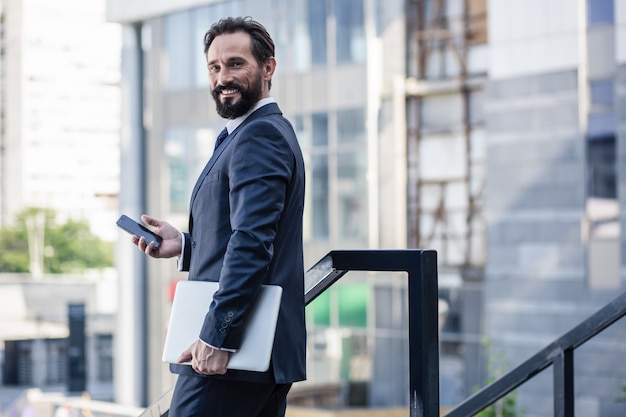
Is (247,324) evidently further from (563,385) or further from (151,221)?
(563,385)

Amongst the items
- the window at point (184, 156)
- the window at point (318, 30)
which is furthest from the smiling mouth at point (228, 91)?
the window at point (184, 156)

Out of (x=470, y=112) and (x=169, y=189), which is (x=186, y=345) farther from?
(x=169, y=189)

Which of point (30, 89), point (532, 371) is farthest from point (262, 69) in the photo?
point (30, 89)

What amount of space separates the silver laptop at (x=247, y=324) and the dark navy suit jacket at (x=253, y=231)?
0.09 feet

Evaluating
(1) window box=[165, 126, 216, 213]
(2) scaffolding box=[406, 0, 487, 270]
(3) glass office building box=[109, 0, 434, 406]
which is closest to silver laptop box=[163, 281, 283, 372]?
(2) scaffolding box=[406, 0, 487, 270]

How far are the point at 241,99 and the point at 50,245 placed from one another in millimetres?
67751

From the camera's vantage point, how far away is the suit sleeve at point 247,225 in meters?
2.09

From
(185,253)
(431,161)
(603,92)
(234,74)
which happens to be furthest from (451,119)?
(234,74)

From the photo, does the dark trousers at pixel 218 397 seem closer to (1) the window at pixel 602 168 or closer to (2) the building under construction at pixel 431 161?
(2) the building under construction at pixel 431 161

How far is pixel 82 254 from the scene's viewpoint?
70.2 m

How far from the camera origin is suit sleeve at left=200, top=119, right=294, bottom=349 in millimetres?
2088

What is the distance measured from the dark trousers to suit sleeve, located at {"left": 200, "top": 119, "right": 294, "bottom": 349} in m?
0.12

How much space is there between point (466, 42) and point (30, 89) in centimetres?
6694

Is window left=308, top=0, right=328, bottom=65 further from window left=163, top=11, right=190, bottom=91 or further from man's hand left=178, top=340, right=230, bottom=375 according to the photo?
man's hand left=178, top=340, right=230, bottom=375
